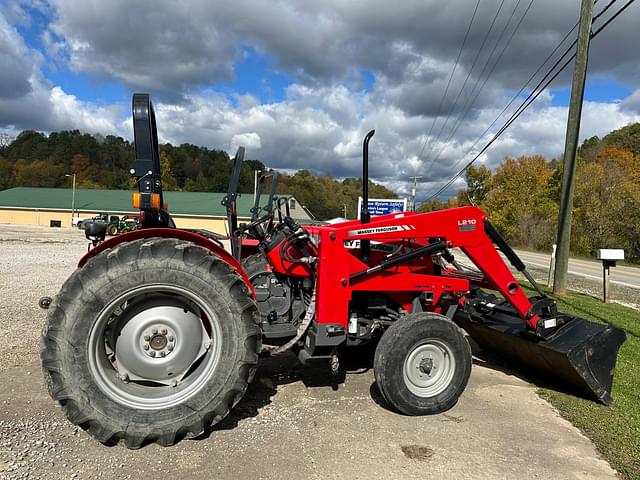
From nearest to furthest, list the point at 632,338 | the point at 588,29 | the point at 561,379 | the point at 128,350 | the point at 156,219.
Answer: the point at 128,350 < the point at 156,219 < the point at 561,379 < the point at 632,338 < the point at 588,29

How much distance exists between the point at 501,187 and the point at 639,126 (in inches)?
811

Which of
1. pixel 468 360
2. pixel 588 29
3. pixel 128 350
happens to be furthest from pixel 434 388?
pixel 588 29

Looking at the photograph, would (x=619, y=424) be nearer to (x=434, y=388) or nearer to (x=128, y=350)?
(x=434, y=388)

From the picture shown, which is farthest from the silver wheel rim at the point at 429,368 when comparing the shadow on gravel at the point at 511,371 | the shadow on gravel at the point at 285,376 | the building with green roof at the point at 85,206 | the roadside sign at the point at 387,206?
the building with green roof at the point at 85,206

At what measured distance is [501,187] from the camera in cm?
5059

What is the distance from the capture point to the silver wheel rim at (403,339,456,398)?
382 centimetres

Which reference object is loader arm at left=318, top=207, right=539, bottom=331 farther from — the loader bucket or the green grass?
the green grass

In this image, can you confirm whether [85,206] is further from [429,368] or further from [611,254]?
[429,368]

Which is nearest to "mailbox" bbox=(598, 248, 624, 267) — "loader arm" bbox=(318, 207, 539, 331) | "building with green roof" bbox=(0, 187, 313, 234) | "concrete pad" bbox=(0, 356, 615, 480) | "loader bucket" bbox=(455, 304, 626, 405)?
"loader bucket" bbox=(455, 304, 626, 405)

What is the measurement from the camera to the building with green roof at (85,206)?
4741cm

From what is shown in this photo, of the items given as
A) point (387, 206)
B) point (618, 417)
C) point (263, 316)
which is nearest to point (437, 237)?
point (263, 316)

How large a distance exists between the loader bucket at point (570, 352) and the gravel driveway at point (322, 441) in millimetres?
322

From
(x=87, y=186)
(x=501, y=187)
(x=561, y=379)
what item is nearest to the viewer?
(x=561, y=379)

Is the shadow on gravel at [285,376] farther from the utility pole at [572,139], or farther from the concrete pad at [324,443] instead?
the utility pole at [572,139]
